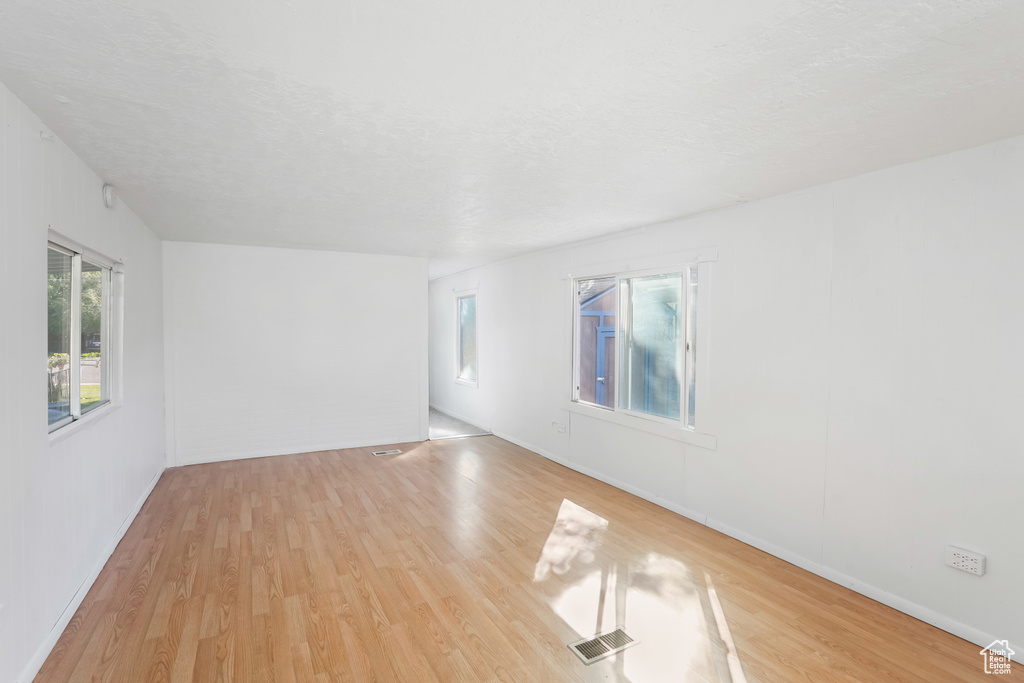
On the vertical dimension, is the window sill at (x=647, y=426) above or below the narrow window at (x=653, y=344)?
below

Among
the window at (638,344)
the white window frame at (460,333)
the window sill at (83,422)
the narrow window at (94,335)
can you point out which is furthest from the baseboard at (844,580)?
the narrow window at (94,335)

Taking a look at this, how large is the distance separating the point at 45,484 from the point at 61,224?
50.7 inches

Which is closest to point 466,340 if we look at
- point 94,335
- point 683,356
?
point 683,356

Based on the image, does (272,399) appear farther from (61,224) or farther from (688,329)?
(688,329)

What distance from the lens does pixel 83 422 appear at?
2.85 metres

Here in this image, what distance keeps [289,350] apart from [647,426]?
4.27m

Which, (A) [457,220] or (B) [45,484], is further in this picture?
(A) [457,220]

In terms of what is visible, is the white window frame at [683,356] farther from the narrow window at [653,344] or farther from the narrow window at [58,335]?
the narrow window at [58,335]

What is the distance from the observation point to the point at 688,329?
4.15 metres

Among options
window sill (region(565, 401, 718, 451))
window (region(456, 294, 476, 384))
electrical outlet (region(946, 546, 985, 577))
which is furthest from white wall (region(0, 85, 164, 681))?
window (region(456, 294, 476, 384))

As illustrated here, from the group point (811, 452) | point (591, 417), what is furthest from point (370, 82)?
point (591, 417)

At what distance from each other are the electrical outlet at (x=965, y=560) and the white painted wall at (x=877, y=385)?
4 cm

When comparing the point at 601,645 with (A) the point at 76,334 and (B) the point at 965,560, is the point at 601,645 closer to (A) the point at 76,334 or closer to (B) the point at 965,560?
(B) the point at 965,560

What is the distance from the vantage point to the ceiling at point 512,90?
5.08 ft
